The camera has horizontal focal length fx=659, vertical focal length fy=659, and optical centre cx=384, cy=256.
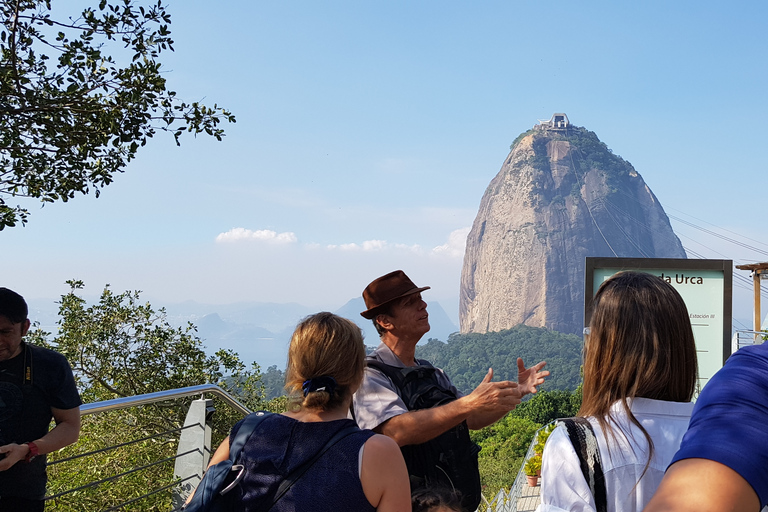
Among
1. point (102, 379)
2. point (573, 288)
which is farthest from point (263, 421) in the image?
point (573, 288)

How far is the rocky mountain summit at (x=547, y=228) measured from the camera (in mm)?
112938

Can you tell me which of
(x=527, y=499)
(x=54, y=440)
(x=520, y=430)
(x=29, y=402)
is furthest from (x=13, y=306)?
(x=520, y=430)

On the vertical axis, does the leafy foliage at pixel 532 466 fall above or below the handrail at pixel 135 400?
below

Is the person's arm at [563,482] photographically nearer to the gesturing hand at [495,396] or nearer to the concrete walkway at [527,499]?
the gesturing hand at [495,396]

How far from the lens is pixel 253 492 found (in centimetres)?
154

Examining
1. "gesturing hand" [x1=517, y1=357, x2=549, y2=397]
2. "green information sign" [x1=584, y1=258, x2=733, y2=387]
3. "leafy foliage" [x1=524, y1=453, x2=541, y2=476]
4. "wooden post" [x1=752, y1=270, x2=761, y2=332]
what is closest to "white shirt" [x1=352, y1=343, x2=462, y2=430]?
"gesturing hand" [x1=517, y1=357, x2=549, y2=397]

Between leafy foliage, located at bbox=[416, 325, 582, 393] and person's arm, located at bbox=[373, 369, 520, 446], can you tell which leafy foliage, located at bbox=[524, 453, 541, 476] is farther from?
leafy foliage, located at bbox=[416, 325, 582, 393]

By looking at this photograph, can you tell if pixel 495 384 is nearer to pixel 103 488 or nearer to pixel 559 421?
pixel 559 421

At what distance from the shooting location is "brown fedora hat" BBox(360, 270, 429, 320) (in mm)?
2637

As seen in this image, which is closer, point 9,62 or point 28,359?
point 28,359

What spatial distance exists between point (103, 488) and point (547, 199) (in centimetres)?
12088

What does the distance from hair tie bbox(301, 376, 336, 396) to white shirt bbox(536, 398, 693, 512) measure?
652mm

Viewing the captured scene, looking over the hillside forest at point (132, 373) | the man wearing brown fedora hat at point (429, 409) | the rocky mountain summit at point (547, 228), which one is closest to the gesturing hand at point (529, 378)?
the man wearing brown fedora hat at point (429, 409)

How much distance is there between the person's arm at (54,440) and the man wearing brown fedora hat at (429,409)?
109 centimetres
